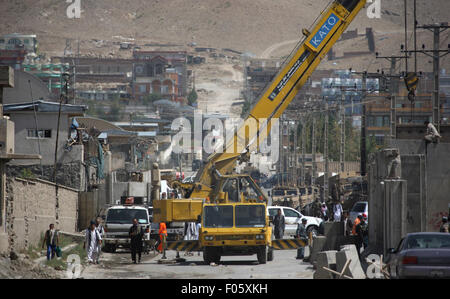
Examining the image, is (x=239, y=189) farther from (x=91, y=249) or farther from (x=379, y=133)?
(x=379, y=133)

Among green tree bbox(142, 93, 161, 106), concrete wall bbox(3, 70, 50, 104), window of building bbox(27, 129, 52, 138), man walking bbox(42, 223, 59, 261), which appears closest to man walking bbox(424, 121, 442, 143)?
man walking bbox(42, 223, 59, 261)

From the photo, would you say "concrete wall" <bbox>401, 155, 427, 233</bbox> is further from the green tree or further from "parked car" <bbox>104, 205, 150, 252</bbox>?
the green tree

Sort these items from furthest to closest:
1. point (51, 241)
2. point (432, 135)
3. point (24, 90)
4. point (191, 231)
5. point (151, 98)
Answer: point (151, 98), point (24, 90), point (191, 231), point (432, 135), point (51, 241)

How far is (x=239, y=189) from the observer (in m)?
29.7

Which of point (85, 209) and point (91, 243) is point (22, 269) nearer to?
point (91, 243)

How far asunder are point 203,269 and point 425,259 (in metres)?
8.44

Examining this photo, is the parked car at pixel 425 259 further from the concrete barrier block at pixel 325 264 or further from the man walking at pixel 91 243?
the man walking at pixel 91 243

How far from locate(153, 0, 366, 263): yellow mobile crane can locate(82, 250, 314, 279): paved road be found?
0.58m

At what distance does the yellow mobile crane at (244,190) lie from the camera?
25.0m

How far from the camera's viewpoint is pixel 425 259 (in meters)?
16.5

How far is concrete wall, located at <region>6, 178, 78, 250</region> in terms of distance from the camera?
23703mm

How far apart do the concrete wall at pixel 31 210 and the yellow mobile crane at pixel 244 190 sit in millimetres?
3604

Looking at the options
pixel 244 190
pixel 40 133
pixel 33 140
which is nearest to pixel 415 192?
pixel 244 190

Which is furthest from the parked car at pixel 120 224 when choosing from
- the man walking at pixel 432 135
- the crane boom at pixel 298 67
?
the man walking at pixel 432 135
